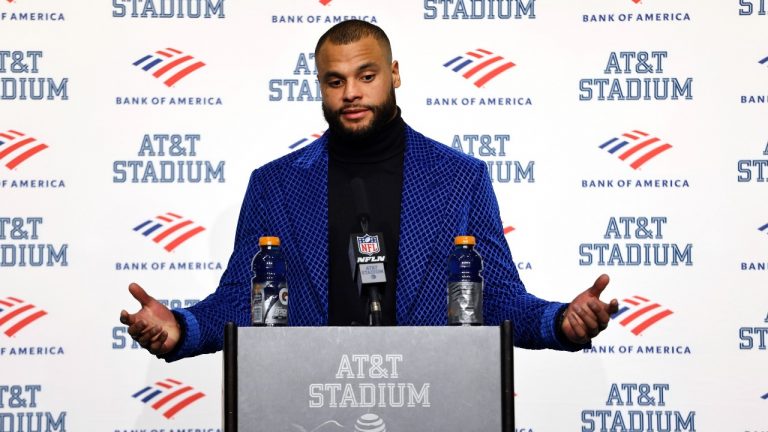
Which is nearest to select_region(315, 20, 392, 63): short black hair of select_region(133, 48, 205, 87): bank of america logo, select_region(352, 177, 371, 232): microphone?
select_region(352, 177, 371, 232): microphone

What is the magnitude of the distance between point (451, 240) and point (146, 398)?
6.67ft

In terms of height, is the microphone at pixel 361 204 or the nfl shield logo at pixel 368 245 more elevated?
the microphone at pixel 361 204

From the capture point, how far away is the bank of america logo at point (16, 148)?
162 inches

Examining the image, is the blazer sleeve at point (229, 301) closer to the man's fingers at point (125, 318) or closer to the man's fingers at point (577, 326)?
the man's fingers at point (125, 318)

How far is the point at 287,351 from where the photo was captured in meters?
1.76

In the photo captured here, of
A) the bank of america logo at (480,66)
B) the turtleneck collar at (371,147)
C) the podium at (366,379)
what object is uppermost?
the bank of america logo at (480,66)

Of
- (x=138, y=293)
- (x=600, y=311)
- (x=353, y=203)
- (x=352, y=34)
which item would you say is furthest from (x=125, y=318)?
(x=352, y=34)

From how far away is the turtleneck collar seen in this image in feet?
9.21

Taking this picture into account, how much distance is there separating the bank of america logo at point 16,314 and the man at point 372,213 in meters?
1.67

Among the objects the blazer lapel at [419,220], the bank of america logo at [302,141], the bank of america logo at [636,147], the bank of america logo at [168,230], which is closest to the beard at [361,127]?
the blazer lapel at [419,220]

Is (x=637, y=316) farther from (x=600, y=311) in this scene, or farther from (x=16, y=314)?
(x=16, y=314)

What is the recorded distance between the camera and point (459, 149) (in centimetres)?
411

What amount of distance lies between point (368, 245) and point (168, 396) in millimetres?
2381

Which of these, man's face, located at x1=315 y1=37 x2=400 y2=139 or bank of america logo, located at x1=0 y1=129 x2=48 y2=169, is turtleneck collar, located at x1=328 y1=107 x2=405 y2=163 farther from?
bank of america logo, located at x1=0 y1=129 x2=48 y2=169
